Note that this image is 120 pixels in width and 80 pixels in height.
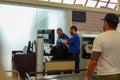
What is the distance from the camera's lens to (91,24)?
5.73m

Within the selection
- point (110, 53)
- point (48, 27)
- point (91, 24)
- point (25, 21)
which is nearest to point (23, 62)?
point (25, 21)

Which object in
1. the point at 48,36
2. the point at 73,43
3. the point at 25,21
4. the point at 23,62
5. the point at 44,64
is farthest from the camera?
the point at 25,21

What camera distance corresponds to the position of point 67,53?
3918 millimetres

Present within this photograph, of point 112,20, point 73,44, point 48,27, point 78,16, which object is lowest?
point 73,44

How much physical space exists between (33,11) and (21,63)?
6.18 feet

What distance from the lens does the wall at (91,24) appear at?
5.57m

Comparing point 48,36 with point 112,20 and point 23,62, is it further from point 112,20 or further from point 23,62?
point 112,20

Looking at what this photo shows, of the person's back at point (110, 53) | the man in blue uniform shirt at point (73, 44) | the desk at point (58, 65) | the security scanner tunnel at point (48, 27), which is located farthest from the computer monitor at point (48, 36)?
the person's back at point (110, 53)

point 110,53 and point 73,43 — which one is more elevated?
point 110,53

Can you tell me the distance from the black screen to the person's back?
3.77 metres

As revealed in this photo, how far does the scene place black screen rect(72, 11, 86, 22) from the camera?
18.0 feet

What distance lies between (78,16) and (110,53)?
153 inches

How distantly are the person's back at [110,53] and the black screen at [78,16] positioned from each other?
149 inches

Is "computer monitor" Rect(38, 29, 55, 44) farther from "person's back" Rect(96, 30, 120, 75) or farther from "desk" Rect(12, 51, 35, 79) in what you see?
"person's back" Rect(96, 30, 120, 75)
